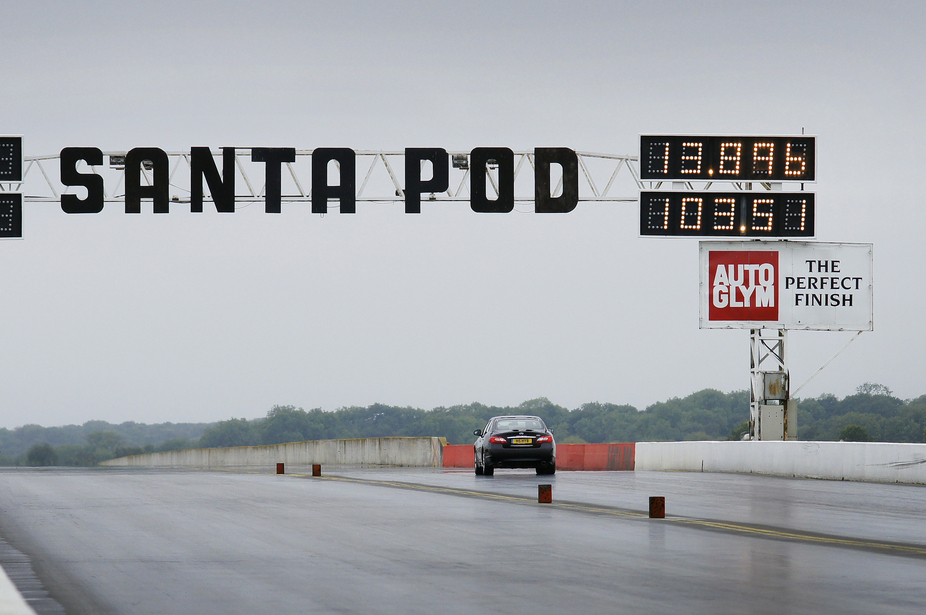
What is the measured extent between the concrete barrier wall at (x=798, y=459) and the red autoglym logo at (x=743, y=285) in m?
6.09

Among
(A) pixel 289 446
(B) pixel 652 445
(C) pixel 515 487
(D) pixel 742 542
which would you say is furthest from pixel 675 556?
(A) pixel 289 446

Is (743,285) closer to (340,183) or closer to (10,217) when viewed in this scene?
(340,183)

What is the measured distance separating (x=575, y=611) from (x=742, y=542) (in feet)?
15.7

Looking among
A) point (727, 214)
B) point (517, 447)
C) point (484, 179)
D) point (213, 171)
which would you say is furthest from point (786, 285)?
point (213, 171)

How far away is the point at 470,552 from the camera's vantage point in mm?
10898

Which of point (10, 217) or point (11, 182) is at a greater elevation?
point (11, 182)

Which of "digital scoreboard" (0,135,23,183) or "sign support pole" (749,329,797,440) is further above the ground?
"digital scoreboard" (0,135,23,183)

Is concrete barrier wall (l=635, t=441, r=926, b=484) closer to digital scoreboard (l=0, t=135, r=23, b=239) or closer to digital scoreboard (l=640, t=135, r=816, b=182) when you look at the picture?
digital scoreboard (l=640, t=135, r=816, b=182)

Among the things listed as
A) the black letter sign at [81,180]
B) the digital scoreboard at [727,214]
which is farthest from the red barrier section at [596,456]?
the black letter sign at [81,180]

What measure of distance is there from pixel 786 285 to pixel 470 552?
2950 cm

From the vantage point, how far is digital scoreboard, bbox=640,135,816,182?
115 feet

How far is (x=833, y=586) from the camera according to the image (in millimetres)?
8617

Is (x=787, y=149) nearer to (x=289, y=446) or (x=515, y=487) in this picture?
(x=515, y=487)

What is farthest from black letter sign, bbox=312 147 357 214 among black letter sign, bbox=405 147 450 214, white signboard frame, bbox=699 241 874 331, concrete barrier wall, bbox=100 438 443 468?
concrete barrier wall, bbox=100 438 443 468
